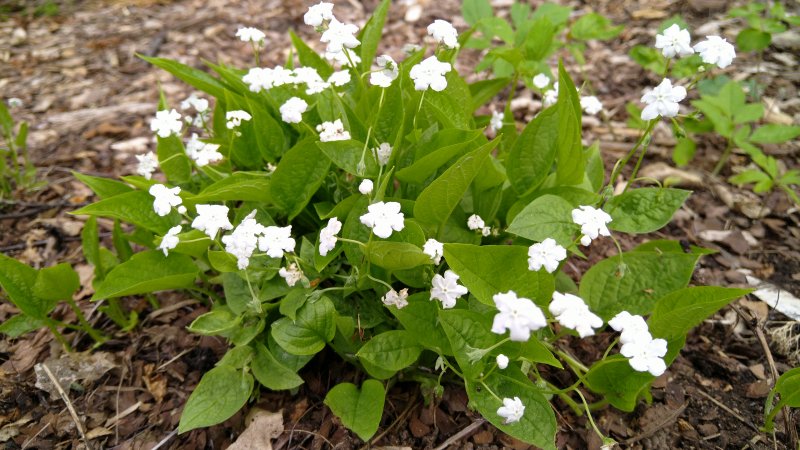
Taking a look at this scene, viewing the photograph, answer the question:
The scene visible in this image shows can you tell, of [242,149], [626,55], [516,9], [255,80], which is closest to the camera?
[255,80]

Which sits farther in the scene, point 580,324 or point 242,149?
point 242,149

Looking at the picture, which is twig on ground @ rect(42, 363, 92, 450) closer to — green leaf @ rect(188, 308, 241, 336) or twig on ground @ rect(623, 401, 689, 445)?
green leaf @ rect(188, 308, 241, 336)

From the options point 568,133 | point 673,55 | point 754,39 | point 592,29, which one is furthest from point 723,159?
point 568,133

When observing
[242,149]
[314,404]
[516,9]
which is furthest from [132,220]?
[516,9]

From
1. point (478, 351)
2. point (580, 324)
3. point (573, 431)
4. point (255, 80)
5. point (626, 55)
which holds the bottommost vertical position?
point (573, 431)

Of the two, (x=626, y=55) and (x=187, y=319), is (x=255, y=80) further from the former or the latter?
(x=626, y=55)

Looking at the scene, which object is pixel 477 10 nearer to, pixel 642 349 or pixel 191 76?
pixel 191 76

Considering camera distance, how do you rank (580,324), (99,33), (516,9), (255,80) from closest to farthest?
(580,324), (255,80), (516,9), (99,33)

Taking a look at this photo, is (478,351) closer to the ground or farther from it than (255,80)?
closer to the ground
